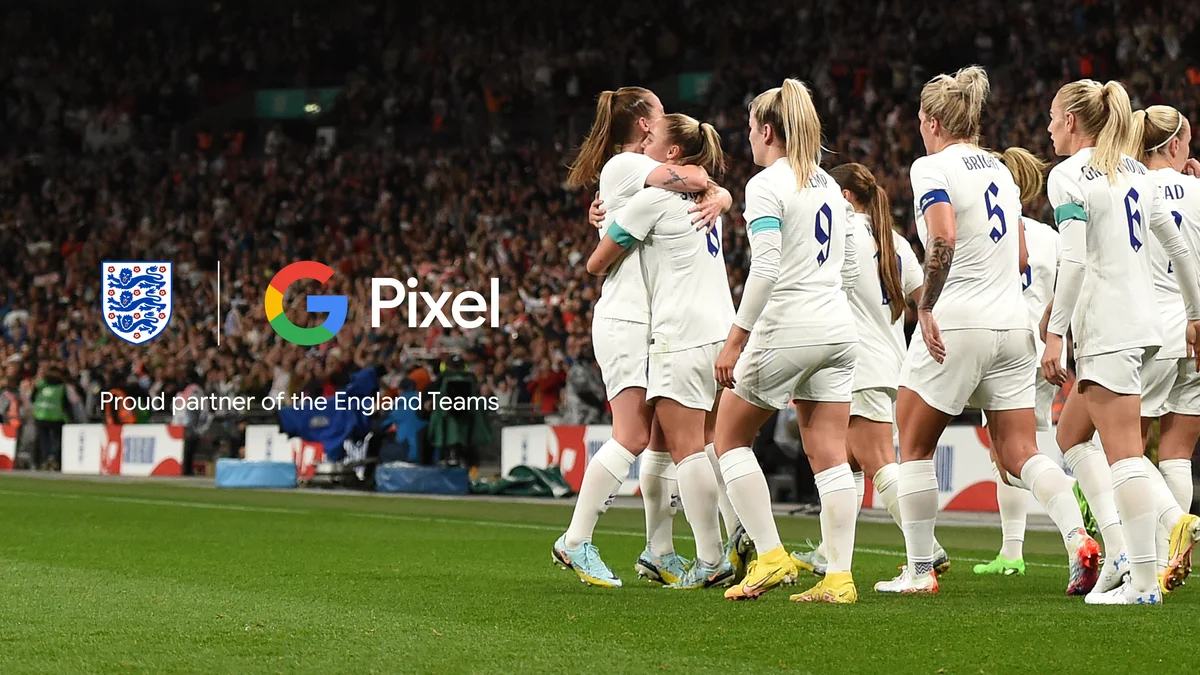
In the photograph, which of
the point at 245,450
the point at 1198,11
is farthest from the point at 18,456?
the point at 1198,11

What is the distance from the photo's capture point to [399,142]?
3306 centimetres

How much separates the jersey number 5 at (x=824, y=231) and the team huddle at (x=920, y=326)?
2 cm

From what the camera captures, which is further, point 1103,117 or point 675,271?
point 675,271

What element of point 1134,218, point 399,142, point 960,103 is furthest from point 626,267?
point 399,142

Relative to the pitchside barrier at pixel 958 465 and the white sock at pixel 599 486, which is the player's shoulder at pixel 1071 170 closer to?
the white sock at pixel 599 486

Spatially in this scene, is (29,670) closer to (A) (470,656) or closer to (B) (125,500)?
(A) (470,656)

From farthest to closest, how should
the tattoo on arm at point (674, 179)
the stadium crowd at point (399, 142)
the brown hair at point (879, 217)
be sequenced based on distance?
the stadium crowd at point (399, 142)
the brown hair at point (879, 217)
the tattoo on arm at point (674, 179)

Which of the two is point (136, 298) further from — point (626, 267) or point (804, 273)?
point (804, 273)

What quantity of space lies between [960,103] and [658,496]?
225cm

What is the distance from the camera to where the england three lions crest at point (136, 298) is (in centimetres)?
2680

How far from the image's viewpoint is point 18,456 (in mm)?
25266

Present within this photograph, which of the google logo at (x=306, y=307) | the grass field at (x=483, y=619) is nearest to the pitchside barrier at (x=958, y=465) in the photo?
the grass field at (x=483, y=619)

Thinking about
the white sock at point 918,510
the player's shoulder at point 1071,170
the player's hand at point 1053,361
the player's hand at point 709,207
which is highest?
the player's shoulder at point 1071,170

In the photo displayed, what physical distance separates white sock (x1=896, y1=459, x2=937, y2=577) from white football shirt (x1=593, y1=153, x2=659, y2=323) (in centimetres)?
134
